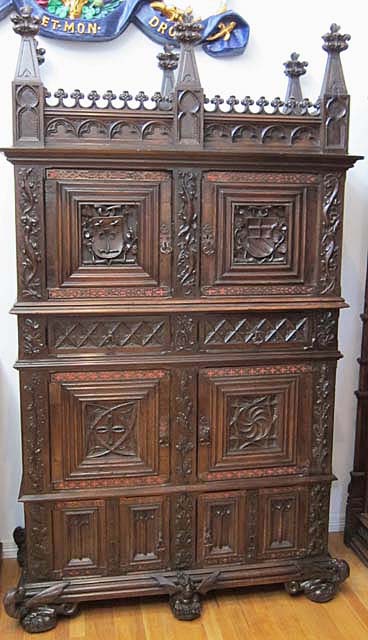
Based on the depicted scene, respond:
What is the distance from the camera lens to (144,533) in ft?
8.04

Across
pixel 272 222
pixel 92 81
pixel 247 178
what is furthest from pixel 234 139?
pixel 92 81

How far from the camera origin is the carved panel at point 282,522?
99.2 inches

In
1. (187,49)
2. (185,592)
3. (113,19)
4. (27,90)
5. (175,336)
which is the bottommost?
(185,592)

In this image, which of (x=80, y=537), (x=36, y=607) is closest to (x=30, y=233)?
(x=80, y=537)

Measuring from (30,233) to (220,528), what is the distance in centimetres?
132

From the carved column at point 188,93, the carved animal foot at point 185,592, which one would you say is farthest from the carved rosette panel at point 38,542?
the carved column at point 188,93

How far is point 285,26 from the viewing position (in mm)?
2758

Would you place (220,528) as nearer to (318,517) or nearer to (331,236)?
(318,517)

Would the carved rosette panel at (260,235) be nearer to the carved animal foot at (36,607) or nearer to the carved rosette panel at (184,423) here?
the carved rosette panel at (184,423)

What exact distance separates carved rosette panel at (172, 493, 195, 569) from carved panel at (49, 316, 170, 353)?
23.6 inches

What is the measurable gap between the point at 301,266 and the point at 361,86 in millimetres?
1001

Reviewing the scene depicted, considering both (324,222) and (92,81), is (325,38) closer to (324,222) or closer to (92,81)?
(324,222)

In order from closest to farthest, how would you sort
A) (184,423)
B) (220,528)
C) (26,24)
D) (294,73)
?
(26,24)
(184,423)
(220,528)
(294,73)

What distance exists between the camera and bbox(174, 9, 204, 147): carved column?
2156 millimetres
